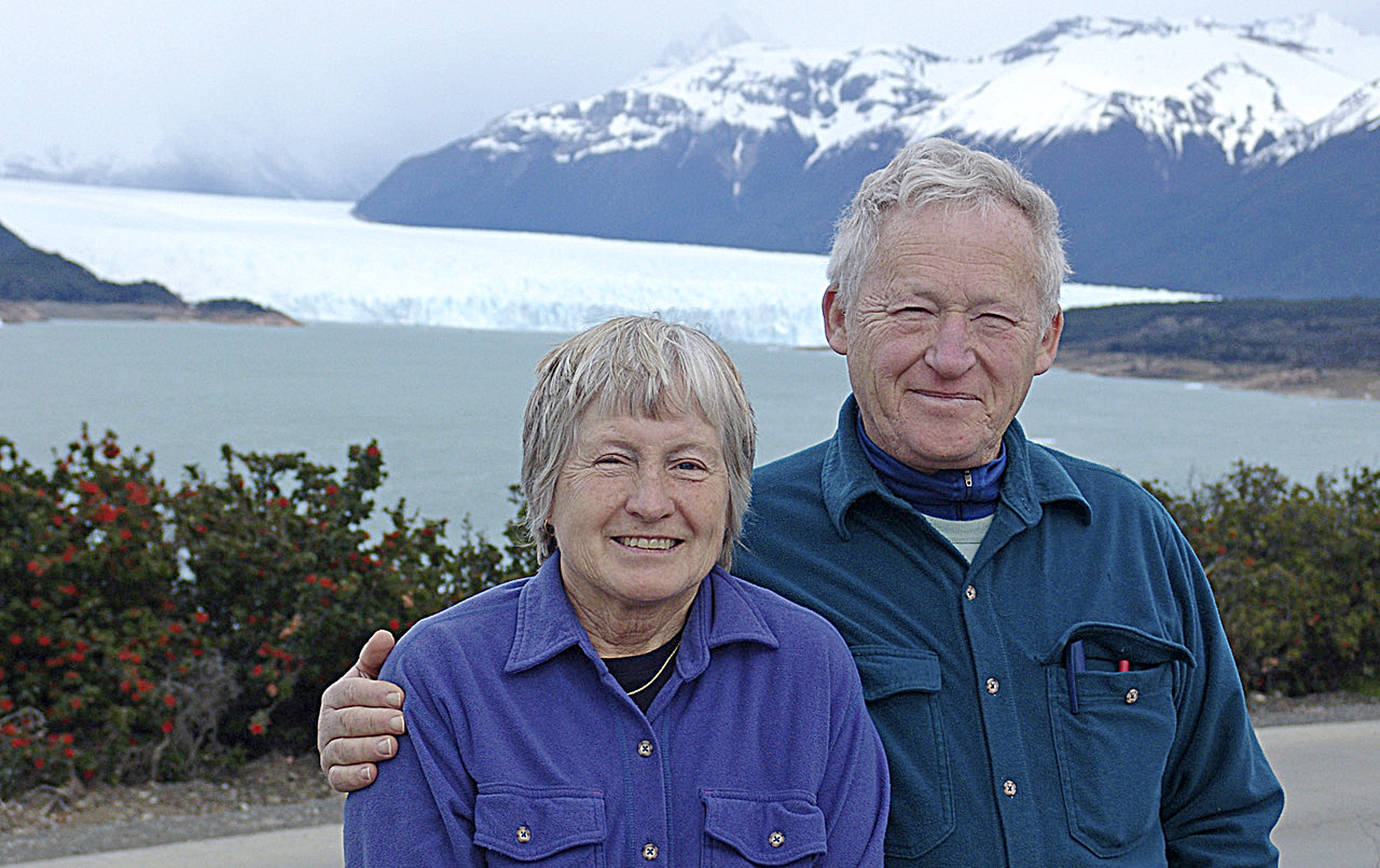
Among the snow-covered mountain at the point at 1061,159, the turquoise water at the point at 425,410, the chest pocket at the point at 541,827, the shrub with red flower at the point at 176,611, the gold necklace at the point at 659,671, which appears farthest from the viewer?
the snow-covered mountain at the point at 1061,159

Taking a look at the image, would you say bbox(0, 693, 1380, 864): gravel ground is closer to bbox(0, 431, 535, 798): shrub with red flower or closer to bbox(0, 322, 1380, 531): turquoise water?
bbox(0, 431, 535, 798): shrub with red flower

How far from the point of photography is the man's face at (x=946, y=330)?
1656 mm

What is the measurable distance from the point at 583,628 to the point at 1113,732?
0.74 meters

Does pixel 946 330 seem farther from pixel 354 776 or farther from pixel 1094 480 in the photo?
pixel 354 776

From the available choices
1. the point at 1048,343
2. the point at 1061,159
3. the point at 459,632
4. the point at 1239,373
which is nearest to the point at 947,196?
the point at 1048,343

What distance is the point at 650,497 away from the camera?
1.43 metres

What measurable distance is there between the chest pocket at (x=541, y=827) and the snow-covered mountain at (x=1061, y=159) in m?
68.9

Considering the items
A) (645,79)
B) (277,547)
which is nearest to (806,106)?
(645,79)

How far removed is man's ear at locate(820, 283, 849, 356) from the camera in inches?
70.9

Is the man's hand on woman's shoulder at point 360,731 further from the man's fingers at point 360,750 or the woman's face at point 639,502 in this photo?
the woman's face at point 639,502

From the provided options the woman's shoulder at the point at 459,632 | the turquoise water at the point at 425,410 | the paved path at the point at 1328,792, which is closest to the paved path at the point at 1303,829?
the paved path at the point at 1328,792

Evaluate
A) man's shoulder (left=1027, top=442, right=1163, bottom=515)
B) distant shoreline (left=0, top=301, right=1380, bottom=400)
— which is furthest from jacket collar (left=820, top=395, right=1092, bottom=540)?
distant shoreline (left=0, top=301, right=1380, bottom=400)

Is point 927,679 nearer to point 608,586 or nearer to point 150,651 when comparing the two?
point 608,586

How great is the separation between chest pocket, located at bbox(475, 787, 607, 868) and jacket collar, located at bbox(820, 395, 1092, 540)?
1.81 ft
